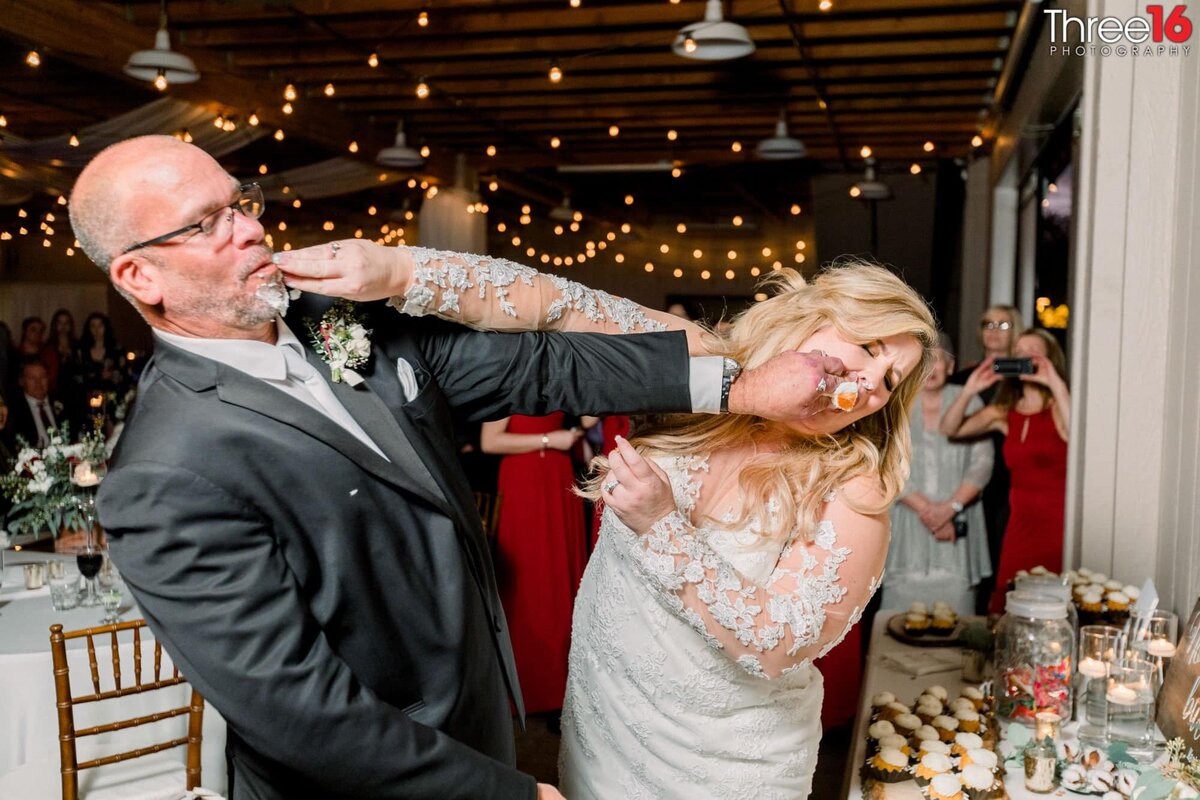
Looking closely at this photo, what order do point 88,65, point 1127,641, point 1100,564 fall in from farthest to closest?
1. point 88,65
2. point 1100,564
3. point 1127,641

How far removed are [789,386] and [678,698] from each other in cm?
64

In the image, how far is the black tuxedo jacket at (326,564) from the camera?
1206mm

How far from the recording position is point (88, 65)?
568cm

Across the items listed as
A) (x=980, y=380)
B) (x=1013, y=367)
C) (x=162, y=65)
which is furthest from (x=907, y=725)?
(x=162, y=65)

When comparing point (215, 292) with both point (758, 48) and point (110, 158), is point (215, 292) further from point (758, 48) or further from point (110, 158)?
point (758, 48)

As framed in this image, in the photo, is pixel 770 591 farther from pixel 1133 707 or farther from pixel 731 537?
pixel 1133 707

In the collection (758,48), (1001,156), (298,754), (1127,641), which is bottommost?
(1127,641)

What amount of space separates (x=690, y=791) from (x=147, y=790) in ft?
5.34

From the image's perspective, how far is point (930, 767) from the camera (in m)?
1.78

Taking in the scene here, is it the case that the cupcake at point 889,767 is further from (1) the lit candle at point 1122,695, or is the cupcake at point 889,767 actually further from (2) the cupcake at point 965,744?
(1) the lit candle at point 1122,695

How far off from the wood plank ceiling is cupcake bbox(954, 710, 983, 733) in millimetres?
4005

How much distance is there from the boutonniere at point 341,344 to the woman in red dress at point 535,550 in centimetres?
279

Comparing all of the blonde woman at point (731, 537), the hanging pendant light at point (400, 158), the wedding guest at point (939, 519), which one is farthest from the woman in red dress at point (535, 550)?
the hanging pendant light at point (400, 158)

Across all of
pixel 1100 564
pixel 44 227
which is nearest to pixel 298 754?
pixel 1100 564
